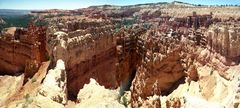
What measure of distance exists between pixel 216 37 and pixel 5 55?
116ft

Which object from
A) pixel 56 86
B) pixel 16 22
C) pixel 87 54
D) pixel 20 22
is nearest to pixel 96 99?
pixel 56 86

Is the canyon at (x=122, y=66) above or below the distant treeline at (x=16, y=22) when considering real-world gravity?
above

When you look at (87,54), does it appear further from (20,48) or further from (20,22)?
(20,22)

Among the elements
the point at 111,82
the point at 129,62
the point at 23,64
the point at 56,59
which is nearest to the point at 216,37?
the point at 56,59

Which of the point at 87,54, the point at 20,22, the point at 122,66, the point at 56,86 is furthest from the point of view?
the point at 20,22

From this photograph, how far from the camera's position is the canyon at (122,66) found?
65.6 feet

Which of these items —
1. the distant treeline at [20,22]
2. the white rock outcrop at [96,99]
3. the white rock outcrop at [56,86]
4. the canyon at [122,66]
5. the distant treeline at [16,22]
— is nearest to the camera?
the canyon at [122,66]

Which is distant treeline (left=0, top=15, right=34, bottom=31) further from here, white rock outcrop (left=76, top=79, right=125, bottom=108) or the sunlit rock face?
white rock outcrop (left=76, top=79, right=125, bottom=108)

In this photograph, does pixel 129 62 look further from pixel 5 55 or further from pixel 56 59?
pixel 5 55

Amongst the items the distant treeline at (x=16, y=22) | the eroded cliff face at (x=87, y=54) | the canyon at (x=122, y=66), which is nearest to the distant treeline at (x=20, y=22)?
the distant treeline at (x=16, y=22)

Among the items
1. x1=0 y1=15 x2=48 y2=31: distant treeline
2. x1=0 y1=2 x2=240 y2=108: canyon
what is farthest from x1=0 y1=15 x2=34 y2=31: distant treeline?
x1=0 y1=2 x2=240 y2=108: canyon

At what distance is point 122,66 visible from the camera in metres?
Result: 41.0

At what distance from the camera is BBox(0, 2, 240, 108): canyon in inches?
787

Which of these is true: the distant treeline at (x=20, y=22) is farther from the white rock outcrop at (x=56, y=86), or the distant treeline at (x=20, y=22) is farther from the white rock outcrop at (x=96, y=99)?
the white rock outcrop at (x=96, y=99)
